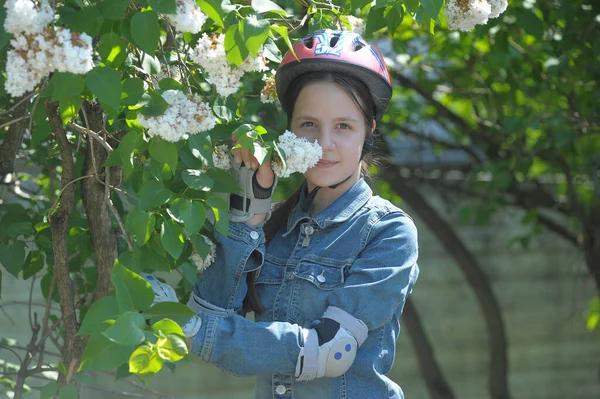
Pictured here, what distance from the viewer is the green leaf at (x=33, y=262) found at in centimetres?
272

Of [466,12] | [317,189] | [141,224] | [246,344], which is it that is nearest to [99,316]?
[141,224]

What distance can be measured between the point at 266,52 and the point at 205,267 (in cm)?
63

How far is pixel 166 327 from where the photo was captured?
1.78 metres

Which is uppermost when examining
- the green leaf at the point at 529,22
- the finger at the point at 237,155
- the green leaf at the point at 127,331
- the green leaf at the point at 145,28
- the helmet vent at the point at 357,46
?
the green leaf at the point at 145,28

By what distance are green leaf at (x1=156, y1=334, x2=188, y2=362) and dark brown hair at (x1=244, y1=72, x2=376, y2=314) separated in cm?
67

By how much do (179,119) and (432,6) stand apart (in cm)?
70

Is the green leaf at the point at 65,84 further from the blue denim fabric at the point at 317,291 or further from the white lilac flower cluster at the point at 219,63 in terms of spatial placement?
the blue denim fabric at the point at 317,291

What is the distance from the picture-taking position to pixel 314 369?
7.15 ft

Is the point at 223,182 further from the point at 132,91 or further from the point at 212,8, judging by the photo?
the point at 212,8

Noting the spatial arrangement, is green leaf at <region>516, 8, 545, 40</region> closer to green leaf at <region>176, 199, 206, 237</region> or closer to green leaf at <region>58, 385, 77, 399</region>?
green leaf at <region>176, 199, 206, 237</region>

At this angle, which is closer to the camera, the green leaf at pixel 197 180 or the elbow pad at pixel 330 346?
the green leaf at pixel 197 180

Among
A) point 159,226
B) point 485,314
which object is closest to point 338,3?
point 159,226

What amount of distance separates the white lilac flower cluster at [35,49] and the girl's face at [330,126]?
31.3 inches

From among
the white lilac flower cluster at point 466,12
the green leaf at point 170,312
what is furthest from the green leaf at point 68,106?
the white lilac flower cluster at point 466,12
